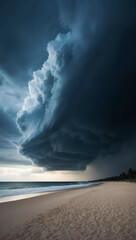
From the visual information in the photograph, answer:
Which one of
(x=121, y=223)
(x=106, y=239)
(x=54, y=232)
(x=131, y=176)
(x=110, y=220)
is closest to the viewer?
(x=106, y=239)

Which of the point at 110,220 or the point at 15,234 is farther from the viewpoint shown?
the point at 110,220

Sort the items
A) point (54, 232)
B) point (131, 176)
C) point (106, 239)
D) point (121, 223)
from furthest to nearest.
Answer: point (131, 176) < point (121, 223) < point (54, 232) < point (106, 239)

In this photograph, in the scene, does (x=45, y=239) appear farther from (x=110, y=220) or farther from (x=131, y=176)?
(x=131, y=176)

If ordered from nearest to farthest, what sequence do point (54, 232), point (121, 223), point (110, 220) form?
point (54, 232) → point (121, 223) → point (110, 220)

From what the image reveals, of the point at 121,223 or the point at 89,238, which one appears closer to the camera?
the point at 89,238

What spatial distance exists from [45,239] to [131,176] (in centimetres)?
12370

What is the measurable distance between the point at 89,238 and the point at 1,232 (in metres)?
4.82

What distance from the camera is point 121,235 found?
20.8ft

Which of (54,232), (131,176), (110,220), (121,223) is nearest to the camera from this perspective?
(54,232)

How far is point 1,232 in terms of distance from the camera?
7.47 meters

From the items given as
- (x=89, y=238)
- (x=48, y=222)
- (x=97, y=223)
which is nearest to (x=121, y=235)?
(x=89, y=238)

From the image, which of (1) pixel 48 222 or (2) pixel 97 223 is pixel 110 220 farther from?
(1) pixel 48 222

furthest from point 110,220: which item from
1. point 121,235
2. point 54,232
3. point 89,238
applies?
point 54,232

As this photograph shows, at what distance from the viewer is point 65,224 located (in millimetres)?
8133
